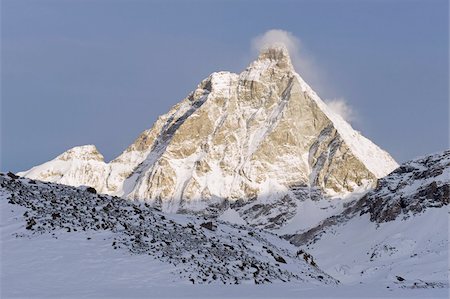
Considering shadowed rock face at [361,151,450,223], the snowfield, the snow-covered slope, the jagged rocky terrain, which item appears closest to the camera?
the snowfield

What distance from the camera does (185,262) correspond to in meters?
32.8

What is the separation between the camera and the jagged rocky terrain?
33219 millimetres

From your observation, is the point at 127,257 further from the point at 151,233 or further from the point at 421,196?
the point at 421,196

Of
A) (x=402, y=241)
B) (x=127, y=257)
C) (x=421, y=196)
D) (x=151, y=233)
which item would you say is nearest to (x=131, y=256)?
(x=127, y=257)

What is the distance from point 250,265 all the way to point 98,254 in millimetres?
8789

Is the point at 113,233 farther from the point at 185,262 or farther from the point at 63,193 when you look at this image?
the point at 63,193

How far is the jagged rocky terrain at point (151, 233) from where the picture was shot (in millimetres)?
33219

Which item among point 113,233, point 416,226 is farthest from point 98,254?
point 416,226

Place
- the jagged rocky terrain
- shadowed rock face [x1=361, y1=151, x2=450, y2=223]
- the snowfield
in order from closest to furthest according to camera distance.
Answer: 1. the snowfield
2. the jagged rocky terrain
3. shadowed rock face [x1=361, y1=151, x2=450, y2=223]

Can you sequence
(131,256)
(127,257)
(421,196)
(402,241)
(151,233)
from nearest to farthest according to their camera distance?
(127,257)
(131,256)
(151,233)
(402,241)
(421,196)

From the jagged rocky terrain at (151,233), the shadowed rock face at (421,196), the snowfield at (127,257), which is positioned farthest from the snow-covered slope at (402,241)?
the snowfield at (127,257)

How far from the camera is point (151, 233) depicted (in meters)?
36.4

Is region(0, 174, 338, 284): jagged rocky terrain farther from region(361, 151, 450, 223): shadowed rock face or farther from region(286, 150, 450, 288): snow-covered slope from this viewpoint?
region(361, 151, 450, 223): shadowed rock face

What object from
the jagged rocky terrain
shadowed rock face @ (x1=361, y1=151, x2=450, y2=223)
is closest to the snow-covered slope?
shadowed rock face @ (x1=361, y1=151, x2=450, y2=223)
